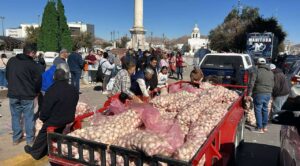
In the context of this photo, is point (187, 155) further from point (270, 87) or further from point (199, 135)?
point (270, 87)

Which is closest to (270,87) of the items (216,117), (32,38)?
(216,117)

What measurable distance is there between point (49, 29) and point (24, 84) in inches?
2232

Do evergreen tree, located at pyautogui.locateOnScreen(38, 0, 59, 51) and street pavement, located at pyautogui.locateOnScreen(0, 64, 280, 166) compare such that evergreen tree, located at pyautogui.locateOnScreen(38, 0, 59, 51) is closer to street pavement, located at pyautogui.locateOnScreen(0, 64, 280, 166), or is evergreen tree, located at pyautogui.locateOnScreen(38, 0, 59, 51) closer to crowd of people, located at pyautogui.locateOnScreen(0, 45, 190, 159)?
street pavement, located at pyautogui.locateOnScreen(0, 64, 280, 166)

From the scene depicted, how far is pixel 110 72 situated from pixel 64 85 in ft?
25.0

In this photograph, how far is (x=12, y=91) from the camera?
5.22 metres

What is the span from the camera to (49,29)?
5816cm

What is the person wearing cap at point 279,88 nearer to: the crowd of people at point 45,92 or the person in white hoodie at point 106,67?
the crowd of people at point 45,92

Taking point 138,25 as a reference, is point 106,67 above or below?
below

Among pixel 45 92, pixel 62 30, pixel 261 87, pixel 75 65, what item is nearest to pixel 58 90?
pixel 45 92

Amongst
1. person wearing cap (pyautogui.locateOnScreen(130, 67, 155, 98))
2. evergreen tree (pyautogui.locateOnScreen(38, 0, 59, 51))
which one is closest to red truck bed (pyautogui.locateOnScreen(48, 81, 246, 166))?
person wearing cap (pyautogui.locateOnScreen(130, 67, 155, 98))

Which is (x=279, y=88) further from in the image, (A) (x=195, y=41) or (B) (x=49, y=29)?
(A) (x=195, y=41)

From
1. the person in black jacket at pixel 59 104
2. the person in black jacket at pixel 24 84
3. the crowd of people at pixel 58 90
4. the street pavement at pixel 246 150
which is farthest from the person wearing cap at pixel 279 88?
the person in black jacket at pixel 24 84

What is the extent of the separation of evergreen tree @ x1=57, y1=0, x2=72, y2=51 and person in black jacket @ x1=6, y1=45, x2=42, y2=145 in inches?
2204

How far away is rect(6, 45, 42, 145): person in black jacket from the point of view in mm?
5180
